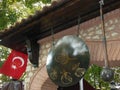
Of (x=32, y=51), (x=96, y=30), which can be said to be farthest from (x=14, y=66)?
(x=96, y=30)

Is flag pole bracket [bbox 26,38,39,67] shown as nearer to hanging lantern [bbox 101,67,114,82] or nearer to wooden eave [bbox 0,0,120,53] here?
wooden eave [bbox 0,0,120,53]

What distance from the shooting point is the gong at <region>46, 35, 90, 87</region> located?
4117 millimetres

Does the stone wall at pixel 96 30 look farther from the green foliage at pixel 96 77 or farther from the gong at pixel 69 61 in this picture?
the green foliage at pixel 96 77

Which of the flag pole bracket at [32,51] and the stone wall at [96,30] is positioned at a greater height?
the stone wall at [96,30]

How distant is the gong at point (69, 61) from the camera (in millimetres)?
4117

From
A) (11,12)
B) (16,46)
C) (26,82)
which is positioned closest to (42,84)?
(26,82)

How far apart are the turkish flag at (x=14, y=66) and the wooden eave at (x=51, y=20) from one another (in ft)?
0.80

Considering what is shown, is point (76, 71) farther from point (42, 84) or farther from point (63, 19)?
point (42, 84)

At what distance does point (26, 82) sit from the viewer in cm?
725

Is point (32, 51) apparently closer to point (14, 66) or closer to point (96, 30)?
point (14, 66)

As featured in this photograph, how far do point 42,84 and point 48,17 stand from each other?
1.61 meters

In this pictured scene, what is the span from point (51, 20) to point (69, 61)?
187 centimetres

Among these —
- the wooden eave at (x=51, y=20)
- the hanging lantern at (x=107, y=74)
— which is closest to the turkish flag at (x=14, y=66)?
the wooden eave at (x=51, y=20)

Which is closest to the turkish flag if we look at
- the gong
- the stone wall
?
the stone wall
